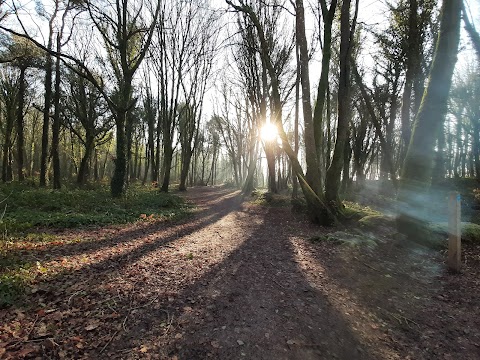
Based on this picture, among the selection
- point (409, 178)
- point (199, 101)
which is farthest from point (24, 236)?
point (199, 101)

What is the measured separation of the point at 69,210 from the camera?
9055 mm

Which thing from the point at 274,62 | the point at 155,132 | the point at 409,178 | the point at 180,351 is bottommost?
the point at 180,351

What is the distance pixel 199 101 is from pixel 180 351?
20248mm

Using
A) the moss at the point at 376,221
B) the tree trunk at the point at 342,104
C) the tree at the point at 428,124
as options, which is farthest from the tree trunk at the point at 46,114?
the tree at the point at 428,124

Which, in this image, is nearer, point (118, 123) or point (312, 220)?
point (312, 220)

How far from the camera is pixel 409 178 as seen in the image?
271 inches

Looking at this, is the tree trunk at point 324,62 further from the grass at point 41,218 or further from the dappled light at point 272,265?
the grass at point 41,218

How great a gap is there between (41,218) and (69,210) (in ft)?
5.06

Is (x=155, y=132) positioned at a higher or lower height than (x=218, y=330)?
higher

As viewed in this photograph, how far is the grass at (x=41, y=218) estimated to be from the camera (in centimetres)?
398

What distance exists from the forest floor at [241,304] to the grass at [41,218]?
219 mm

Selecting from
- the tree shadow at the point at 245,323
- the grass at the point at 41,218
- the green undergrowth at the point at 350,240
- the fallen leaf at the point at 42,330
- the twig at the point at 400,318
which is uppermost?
the grass at the point at 41,218

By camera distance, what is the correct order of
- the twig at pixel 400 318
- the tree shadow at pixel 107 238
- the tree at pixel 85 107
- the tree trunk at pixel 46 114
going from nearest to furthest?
the twig at pixel 400 318
the tree shadow at pixel 107 238
the tree trunk at pixel 46 114
the tree at pixel 85 107

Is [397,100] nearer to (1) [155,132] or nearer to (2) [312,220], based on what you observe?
(2) [312,220]
